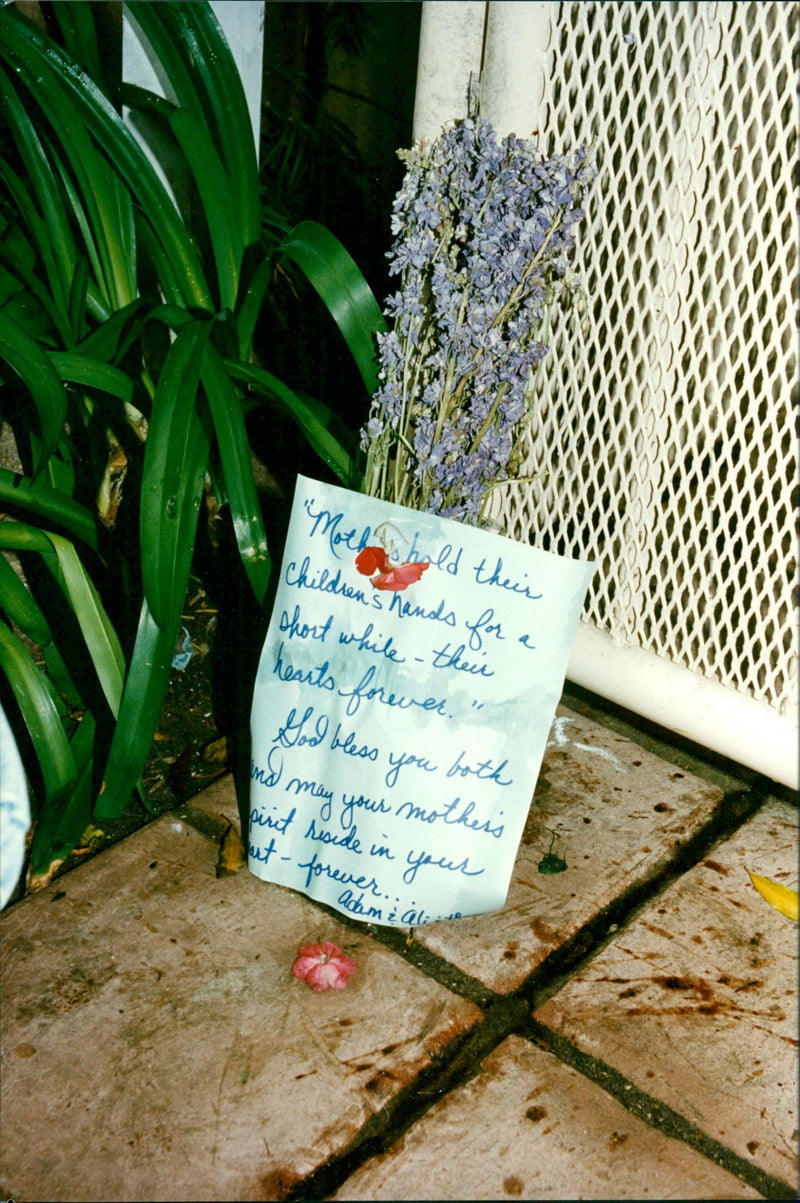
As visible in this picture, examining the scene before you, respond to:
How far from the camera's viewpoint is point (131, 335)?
1576mm

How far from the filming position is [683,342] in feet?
4.96

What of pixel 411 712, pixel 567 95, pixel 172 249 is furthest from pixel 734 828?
pixel 172 249

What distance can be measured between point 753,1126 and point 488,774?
1.76ft

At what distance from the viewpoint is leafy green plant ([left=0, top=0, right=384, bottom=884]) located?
4.57 feet

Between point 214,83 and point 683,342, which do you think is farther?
point 214,83

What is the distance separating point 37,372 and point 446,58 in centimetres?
78

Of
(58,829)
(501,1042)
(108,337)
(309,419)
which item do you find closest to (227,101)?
(108,337)

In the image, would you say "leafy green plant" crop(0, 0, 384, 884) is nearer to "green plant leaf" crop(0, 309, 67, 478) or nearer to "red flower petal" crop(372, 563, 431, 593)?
"green plant leaf" crop(0, 309, 67, 478)

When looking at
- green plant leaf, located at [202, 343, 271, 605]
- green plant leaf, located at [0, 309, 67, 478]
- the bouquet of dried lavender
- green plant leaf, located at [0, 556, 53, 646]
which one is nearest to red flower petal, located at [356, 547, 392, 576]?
the bouquet of dried lavender

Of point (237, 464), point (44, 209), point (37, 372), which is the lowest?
point (237, 464)

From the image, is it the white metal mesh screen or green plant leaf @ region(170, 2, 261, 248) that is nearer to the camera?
the white metal mesh screen

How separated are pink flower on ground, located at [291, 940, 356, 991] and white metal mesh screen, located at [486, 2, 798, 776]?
74 cm

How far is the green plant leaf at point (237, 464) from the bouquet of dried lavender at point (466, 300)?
0.18 metres

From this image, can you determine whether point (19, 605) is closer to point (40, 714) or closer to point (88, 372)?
point (40, 714)
